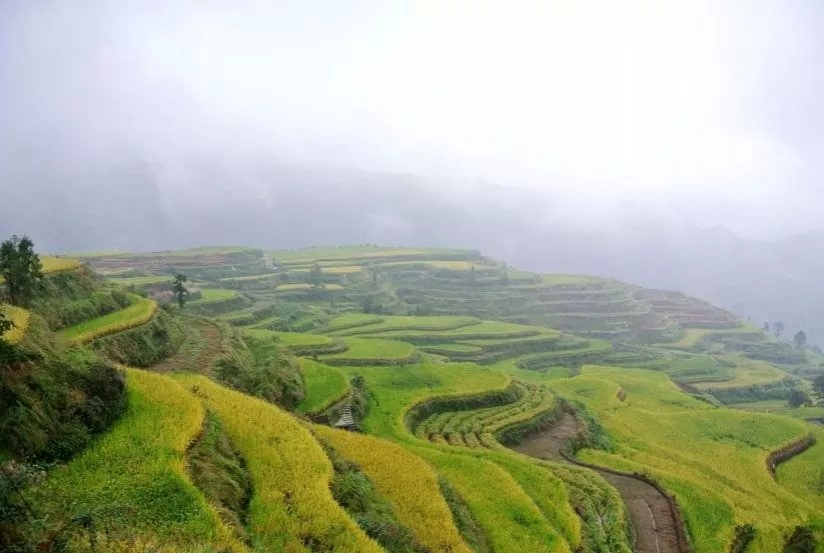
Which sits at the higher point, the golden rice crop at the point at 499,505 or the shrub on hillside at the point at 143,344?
the shrub on hillside at the point at 143,344

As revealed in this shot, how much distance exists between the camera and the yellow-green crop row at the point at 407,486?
18.0m

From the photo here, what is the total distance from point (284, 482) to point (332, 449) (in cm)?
411

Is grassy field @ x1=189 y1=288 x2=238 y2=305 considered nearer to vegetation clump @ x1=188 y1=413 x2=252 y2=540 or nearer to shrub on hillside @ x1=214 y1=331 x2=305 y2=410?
shrub on hillside @ x1=214 y1=331 x2=305 y2=410

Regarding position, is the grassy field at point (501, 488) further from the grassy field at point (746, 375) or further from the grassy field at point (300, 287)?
the grassy field at point (300, 287)

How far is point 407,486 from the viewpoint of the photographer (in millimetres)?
20625

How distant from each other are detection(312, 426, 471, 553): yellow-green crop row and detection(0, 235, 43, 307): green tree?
16964 millimetres

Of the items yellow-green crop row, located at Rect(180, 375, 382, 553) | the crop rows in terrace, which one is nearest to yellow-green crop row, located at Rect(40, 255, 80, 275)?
yellow-green crop row, located at Rect(180, 375, 382, 553)

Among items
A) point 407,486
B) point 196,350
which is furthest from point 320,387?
point 407,486

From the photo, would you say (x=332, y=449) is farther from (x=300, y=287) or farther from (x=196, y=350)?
(x=300, y=287)

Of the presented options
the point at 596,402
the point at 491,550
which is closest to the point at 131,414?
the point at 491,550

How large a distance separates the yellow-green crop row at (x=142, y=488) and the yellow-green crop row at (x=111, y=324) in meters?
12.3

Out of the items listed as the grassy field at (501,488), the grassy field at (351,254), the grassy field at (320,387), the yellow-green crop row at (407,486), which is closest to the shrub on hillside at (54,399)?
the yellow-green crop row at (407,486)

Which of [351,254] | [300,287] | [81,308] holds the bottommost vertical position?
[300,287]

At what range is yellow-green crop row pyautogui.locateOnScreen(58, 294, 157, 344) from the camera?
27.6m
